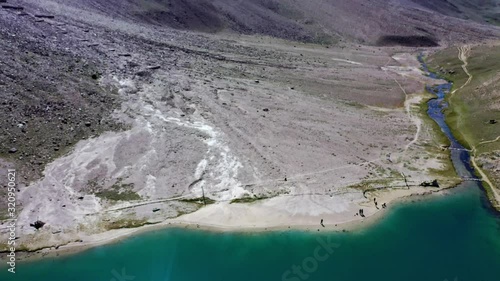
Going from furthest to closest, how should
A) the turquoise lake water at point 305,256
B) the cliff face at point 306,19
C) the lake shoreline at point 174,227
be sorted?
1. the cliff face at point 306,19
2. the lake shoreline at point 174,227
3. the turquoise lake water at point 305,256

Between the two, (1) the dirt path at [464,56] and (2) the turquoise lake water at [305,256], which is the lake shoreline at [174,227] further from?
(1) the dirt path at [464,56]

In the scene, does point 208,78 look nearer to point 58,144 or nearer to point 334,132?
point 334,132

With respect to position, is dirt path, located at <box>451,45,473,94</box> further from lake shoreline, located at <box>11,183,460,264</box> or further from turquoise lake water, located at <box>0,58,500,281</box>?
lake shoreline, located at <box>11,183,460,264</box>

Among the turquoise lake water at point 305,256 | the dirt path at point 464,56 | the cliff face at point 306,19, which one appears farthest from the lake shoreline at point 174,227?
the cliff face at point 306,19

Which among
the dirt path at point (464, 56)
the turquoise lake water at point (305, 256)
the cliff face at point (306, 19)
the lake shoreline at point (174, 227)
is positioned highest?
the cliff face at point (306, 19)

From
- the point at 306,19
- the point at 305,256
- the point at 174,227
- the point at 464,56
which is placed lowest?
the point at 305,256

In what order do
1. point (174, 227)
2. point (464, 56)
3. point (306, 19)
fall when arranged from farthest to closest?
point (306, 19) < point (464, 56) < point (174, 227)

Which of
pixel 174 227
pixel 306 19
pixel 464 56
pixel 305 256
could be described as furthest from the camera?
pixel 306 19

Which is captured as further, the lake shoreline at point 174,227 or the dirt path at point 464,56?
the dirt path at point 464,56

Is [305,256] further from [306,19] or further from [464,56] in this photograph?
[306,19]

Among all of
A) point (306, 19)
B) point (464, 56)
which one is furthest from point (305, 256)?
point (306, 19)
